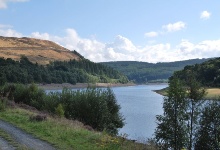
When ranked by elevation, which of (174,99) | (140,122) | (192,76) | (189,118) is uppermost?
(192,76)

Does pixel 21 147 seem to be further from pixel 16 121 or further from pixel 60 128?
pixel 16 121

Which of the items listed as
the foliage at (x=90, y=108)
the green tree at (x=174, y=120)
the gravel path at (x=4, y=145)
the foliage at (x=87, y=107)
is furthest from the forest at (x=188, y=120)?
the gravel path at (x=4, y=145)

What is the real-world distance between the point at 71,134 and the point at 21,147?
5173 millimetres

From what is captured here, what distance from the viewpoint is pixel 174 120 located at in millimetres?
30641

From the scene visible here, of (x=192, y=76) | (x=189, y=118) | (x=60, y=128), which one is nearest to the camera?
(x=60, y=128)

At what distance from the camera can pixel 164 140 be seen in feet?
98.9

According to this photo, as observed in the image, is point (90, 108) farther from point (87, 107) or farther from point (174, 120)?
point (174, 120)

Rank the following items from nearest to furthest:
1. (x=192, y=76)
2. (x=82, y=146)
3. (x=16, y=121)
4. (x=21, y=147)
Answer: (x=21, y=147) → (x=82, y=146) → (x=16, y=121) → (x=192, y=76)

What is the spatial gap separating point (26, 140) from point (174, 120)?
15.6 meters

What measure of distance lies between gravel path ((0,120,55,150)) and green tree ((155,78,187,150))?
12742 millimetres

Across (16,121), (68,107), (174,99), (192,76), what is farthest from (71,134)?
(68,107)

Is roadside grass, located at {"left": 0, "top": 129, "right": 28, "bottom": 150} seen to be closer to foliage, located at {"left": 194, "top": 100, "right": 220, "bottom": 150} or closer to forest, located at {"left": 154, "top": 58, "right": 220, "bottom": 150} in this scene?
forest, located at {"left": 154, "top": 58, "right": 220, "bottom": 150}

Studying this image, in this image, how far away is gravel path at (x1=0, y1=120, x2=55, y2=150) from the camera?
18191 millimetres

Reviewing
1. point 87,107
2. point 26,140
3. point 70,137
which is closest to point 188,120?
point 87,107
